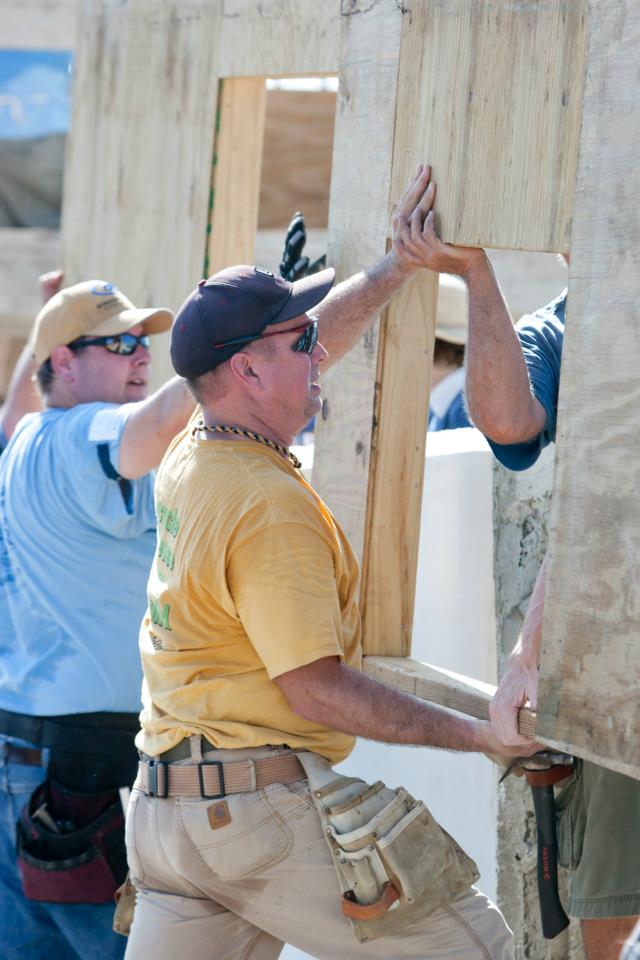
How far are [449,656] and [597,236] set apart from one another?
181 centimetres

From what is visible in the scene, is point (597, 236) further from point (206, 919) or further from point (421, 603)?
point (421, 603)

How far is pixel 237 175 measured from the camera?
4.24 m

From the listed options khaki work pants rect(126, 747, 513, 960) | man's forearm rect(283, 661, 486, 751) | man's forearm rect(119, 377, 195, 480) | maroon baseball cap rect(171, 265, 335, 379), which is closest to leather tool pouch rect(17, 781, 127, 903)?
man's forearm rect(119, 377, 195, 480)

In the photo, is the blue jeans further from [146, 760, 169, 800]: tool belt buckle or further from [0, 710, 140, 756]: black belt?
[146, 760, 169, 800]: tool belt buckle

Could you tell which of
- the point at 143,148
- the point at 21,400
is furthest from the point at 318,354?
the point at 21,400

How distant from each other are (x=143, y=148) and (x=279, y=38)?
0.82 m

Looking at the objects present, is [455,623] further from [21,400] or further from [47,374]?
[21,400]

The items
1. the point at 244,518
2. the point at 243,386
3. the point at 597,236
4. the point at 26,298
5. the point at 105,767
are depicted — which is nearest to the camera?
the point at 597,236

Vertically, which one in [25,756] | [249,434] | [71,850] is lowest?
[71,850]

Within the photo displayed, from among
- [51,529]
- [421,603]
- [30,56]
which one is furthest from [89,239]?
[30,56]

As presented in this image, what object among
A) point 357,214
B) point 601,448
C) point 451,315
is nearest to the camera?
point 601,448

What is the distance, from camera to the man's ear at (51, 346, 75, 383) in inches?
147

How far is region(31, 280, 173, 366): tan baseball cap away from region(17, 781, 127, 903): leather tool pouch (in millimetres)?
1226

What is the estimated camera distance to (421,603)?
356 cm
